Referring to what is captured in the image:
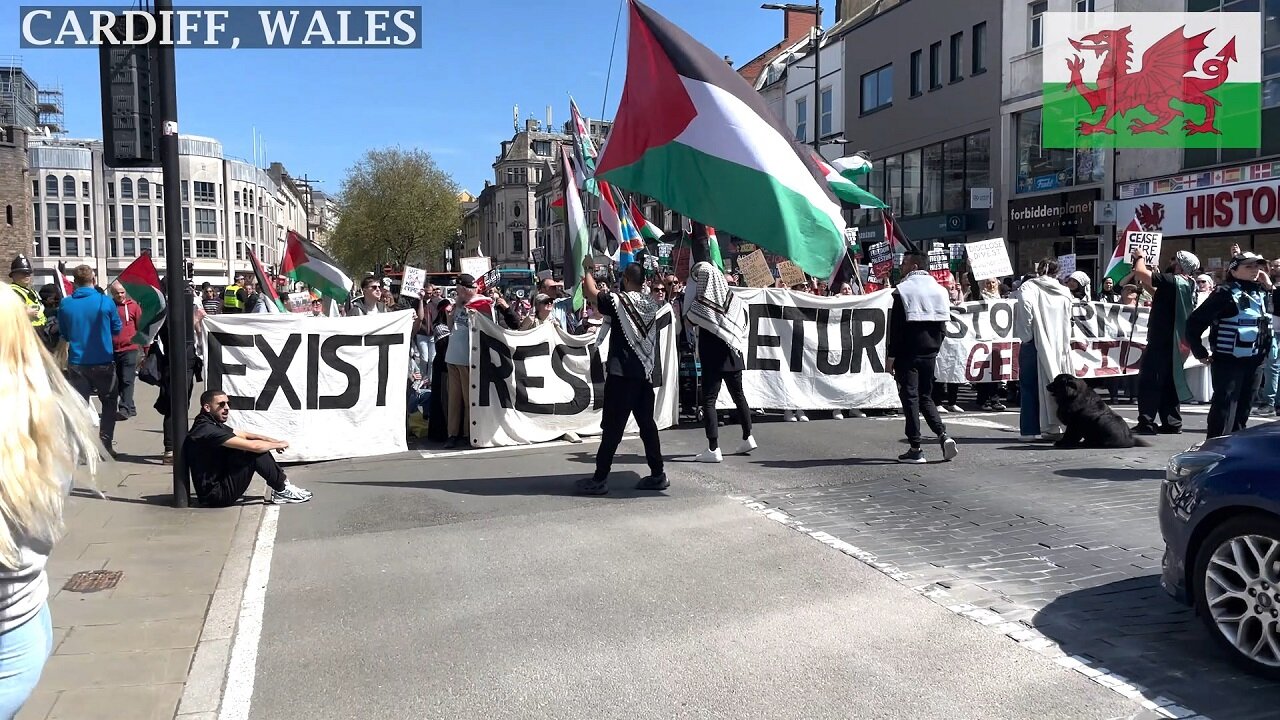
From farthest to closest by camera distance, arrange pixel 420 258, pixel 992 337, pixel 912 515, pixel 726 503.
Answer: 1. pixel 420 258
2. pixel 992 337
3. pixel 726 503
4. pixel 912 515

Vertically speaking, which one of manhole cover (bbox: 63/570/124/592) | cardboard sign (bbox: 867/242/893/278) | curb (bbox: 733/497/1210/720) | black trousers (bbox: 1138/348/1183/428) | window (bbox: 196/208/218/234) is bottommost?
manhole cover (bbox: 63/570/124/592)

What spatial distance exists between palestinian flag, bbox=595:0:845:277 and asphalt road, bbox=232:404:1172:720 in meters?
2.03

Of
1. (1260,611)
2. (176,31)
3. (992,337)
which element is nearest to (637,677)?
(1260,611)

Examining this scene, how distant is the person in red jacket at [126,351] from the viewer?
11539 millimetres

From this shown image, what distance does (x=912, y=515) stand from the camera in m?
6.88

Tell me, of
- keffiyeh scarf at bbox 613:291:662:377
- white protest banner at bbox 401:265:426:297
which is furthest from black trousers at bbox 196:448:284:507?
white protest banner at bbox 401:265:426:297

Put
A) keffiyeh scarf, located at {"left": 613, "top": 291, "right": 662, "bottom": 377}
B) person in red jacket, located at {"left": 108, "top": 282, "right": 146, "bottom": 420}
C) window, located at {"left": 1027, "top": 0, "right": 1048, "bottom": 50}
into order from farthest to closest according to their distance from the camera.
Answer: window, located at {"left": 1027, "top": 0, "right": 1048, "bottom": 50} → person in red jacket, located at {"left": 108, "top": 282, "right": 146, "bottom": 420} → keffiyeh scarf, located at {"left": 613, "top": 291, "right": 662, "bottom": 377}

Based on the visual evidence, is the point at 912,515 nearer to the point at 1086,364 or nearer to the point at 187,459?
the point at 187,459

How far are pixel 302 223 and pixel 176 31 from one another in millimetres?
168515

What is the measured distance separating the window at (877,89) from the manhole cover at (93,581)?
3112 centimetres

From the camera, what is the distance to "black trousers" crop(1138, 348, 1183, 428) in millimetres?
10141

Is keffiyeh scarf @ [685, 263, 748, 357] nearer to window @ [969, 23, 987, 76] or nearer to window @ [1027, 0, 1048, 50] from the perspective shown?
window @ [1027, 0, 1048, 50]

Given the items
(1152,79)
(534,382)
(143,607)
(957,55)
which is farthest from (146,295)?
(957,55)

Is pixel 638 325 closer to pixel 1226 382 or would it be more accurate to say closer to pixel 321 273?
pixel 1226 382
